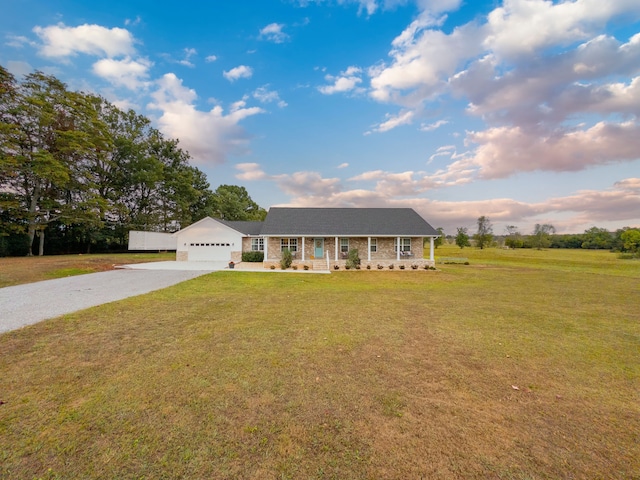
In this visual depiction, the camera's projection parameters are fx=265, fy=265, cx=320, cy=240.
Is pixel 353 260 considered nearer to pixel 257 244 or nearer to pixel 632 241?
pixel 257 244

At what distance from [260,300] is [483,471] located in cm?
779

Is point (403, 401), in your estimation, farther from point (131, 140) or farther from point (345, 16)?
point (131, 140)

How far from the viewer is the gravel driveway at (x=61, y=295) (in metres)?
6.83

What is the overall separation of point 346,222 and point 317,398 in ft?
67.3

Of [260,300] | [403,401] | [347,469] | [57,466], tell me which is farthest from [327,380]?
[260,300]

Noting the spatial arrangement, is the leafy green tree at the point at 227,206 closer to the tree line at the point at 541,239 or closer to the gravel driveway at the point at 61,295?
the gravel driveway at the point at 61,295

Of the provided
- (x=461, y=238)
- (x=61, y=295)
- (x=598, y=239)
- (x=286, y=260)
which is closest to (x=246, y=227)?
(x=286, y=260)

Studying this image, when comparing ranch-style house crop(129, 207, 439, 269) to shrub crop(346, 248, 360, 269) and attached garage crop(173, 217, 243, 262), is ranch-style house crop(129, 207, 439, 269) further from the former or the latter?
shrub crop(346, 248, 360, 269)

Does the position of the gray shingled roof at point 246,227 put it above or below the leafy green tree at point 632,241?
above

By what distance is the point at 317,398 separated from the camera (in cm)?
340

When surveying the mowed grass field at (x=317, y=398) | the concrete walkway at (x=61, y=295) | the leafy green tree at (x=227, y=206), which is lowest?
the mowed grass field at (x=317, y=398)

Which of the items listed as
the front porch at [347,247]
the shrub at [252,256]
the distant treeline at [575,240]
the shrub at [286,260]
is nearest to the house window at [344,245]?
the front porch at [347,247]

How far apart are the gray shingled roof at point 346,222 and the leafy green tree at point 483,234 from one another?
5103 cm

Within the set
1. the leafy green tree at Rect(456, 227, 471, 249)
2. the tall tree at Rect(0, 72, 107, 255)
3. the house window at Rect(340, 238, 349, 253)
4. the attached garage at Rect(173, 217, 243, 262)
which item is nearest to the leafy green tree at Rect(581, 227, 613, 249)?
the leafy green tree at Rect(456, 227, 471, 249)
